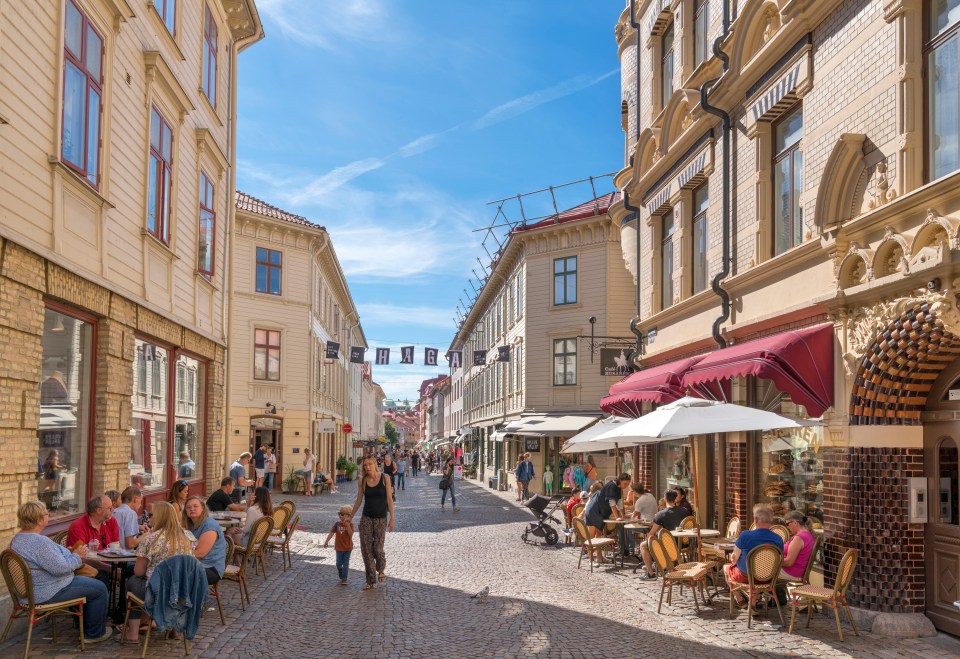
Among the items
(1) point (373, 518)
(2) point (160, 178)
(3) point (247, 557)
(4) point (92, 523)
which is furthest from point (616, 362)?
(4) point (92, 523)

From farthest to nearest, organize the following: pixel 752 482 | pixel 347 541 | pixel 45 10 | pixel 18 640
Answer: pixel 752 482 < pixel 347 541 < pixel 45 10 < pixel 18 640

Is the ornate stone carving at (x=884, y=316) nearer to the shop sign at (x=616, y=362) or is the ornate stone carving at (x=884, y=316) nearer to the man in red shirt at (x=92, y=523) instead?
the man in red shirt at (x=92, y=523)

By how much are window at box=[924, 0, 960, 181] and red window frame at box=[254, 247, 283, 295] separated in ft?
88.3

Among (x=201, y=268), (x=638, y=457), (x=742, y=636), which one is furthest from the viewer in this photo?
(x=638, y=457)

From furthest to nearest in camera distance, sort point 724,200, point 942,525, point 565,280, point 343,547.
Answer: point 565,280 → point 724,200 → point 343,547 → point 942,525

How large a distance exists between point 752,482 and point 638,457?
21.1 feet

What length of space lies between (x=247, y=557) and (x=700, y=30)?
37.9 feet

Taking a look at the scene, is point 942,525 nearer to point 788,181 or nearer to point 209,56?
point 788,181

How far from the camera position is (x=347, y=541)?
1173 centimetres

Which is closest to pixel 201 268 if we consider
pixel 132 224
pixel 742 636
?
pixel 132 224

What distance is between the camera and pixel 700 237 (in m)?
15.4

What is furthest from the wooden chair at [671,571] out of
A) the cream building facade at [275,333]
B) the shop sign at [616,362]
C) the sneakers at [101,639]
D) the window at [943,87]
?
the cream building facade at [275,333]

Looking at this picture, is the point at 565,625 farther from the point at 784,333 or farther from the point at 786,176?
the point at 786,176

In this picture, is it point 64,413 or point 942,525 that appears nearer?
point 942,525
